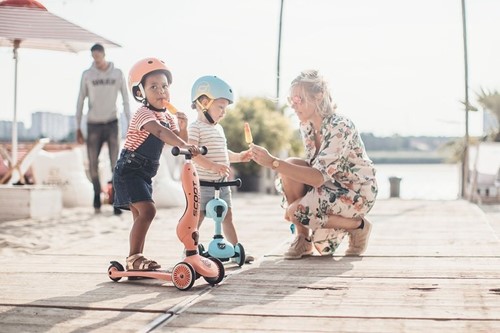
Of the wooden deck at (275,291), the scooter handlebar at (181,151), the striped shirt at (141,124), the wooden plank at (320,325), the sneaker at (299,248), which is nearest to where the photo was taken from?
the wooden plank at (320,325)

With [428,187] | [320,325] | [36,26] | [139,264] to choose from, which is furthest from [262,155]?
[428,187]

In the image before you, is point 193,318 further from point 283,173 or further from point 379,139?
point 379,139

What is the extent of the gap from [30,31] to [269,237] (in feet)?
10.1

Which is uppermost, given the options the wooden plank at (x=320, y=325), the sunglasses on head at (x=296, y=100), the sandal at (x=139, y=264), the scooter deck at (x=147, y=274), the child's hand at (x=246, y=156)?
the sunglasses on head at (x=296, y=100)

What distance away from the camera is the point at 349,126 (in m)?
4.12

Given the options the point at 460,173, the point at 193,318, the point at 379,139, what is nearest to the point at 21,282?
the point at 193,318

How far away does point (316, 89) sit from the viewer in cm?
409

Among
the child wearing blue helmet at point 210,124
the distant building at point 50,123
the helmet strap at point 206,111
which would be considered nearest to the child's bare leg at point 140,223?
the child wearing blue helmet at point 210,124

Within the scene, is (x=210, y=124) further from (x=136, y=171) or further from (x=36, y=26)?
(x=36, y=26)

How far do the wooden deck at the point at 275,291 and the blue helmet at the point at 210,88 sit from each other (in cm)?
87

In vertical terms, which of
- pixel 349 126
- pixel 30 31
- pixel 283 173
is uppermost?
pixel 30 31

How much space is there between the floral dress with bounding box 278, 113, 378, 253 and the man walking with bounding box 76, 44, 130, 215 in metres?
3.60

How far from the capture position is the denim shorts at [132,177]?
11.8ft

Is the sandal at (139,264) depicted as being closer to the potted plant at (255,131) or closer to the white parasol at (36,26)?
the white parasol at (36,26)
